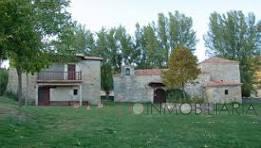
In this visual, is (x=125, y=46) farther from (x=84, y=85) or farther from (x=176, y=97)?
(x=176, y=97)

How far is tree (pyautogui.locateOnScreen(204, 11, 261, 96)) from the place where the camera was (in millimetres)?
56344

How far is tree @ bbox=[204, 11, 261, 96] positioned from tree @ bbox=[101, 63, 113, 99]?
15175 millimetres

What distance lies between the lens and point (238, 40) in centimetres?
5769

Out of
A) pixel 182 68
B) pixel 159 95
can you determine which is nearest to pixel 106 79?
pixel 159 95

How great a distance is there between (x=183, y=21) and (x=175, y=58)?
26.3 meters

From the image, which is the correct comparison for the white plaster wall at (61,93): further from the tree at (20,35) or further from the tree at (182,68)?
the tree at (20,35)

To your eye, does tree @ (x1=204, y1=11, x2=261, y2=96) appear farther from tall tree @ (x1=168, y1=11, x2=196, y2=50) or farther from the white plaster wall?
the white plaster wall

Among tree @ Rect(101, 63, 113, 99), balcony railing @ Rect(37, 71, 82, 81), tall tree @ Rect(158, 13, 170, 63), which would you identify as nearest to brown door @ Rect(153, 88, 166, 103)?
tree @ Rect(101, 63, 113, 99)

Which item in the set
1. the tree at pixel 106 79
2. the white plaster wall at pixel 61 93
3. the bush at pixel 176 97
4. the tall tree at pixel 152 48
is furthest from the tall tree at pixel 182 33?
the white plaster wall at pixel 61 93

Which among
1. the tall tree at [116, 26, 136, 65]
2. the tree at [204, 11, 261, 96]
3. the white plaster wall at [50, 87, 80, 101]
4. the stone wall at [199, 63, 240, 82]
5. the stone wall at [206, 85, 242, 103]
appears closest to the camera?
the white plaster wall at [50, 87, 80, 101]

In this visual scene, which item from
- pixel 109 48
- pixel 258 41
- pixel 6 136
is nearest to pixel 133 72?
pixel 109 48

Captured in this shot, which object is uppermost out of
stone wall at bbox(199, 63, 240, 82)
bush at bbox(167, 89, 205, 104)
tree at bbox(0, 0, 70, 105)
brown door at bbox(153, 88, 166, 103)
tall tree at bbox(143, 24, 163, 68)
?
tall tree at bbox(143, 24, 163, 68)

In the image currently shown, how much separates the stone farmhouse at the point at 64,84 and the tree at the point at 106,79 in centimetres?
1327

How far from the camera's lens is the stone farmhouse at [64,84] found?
39.1m
